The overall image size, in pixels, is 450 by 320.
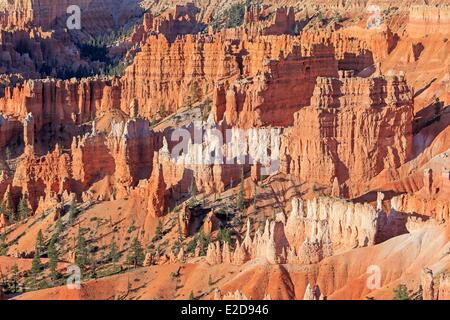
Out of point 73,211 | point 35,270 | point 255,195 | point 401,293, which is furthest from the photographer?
point 73,211

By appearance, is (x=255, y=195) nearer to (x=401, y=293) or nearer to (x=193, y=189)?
(x=193, y=189)

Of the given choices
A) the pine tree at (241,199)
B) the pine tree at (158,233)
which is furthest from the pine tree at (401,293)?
the pine tree at (158,233)

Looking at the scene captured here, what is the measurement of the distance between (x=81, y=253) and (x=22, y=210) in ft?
51.7

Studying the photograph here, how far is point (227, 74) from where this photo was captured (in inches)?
4963

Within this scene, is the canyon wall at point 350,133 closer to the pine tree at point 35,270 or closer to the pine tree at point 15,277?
the pine tree at point 35,270

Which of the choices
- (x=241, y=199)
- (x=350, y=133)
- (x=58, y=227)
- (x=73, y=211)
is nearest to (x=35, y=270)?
(x=58, y=227)

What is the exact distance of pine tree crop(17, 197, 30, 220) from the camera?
105 meters

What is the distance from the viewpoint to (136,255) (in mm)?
87500

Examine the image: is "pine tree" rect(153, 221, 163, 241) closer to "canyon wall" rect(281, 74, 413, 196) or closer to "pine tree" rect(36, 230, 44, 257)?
"pine tree" rect(36, 230, 44, 257)

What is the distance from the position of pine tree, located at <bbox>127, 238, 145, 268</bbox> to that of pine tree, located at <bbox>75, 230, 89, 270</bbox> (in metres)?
2.39
